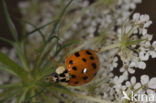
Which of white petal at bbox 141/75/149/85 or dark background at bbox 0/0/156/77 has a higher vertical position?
dark background at bbox 0/0/156/77

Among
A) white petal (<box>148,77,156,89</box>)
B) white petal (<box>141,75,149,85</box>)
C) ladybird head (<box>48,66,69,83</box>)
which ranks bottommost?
white petal (<box>148,77,156,89</box>)

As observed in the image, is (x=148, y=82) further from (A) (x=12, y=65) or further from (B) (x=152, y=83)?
(A) (x=12, y=65)

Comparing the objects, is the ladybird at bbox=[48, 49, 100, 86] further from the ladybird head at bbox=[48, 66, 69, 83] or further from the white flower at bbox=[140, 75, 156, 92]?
the white flower at bbox=[140, 75, 156, 92]

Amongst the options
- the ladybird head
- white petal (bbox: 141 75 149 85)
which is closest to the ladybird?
the ladybird head

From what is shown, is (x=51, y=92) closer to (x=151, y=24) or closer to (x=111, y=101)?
(x=111, y=101)

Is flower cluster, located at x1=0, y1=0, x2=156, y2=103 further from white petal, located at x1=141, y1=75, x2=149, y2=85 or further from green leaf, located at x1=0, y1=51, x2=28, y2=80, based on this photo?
green leaf, located at x1=0, y1=51, x2=28, y2=80

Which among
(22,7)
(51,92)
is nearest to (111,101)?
(51,92)

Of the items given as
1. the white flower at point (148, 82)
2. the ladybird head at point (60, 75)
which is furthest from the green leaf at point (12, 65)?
the white flower at point (148, 82)

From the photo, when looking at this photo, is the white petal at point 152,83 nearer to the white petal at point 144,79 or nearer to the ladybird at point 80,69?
the white petal at point 144,79
